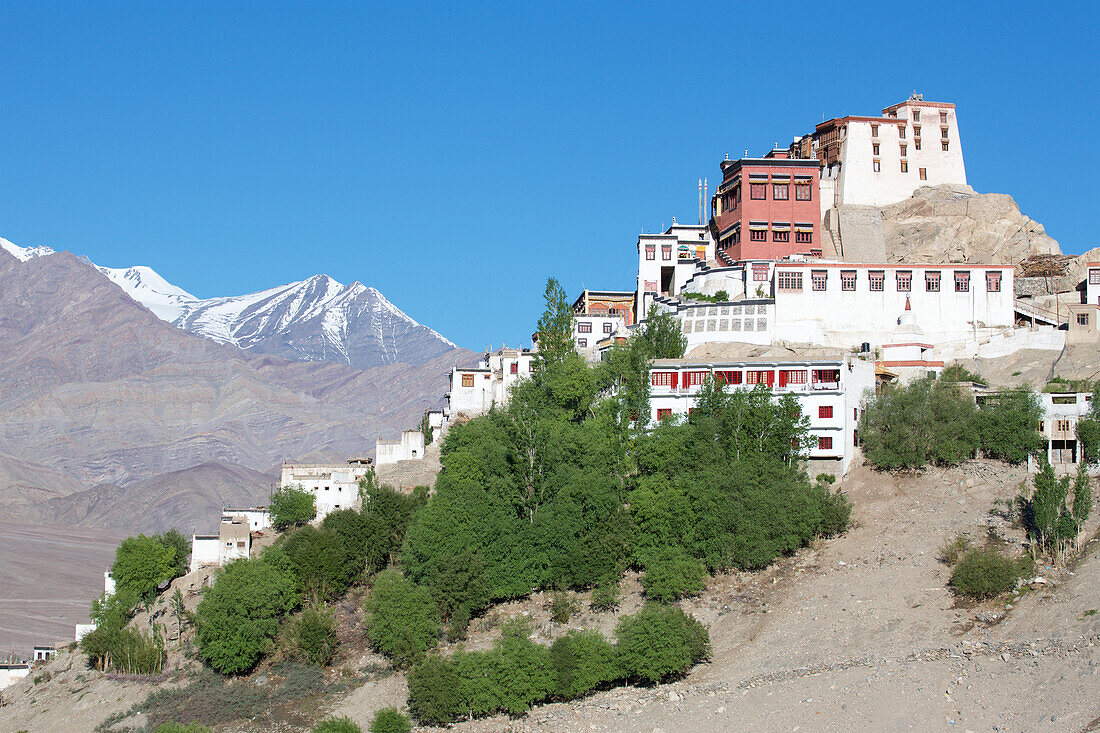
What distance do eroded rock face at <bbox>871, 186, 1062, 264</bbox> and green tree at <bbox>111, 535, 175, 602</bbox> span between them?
5225 centimetres

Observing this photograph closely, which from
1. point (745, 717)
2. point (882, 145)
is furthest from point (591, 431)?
point (882, 145)

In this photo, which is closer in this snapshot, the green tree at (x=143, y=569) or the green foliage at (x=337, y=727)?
the green foliage at (x=337, y=727)

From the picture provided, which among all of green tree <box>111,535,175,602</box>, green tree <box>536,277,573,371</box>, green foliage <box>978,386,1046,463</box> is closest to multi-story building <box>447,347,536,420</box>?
green tree <box>536,277,573,371</box>

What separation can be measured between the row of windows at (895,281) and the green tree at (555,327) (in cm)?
1322

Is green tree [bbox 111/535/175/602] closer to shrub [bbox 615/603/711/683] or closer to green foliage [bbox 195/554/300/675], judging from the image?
green foliage [bbox 195/554/300/675]

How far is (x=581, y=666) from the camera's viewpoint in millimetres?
49844

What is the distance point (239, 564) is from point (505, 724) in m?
19.5

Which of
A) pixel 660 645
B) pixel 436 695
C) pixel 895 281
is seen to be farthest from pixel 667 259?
pixel 436 695

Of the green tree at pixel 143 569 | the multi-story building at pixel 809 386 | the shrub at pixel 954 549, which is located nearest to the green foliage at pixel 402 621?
the multi-story building at pixel 809 386

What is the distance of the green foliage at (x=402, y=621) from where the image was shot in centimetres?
5481

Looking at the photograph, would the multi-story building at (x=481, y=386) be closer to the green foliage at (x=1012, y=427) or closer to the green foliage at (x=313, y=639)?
the green foliage at (x=313, y=639)

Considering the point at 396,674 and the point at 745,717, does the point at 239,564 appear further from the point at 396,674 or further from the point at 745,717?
the point at 745,717

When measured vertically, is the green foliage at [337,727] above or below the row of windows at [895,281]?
below

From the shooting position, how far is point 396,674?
5516 cm
